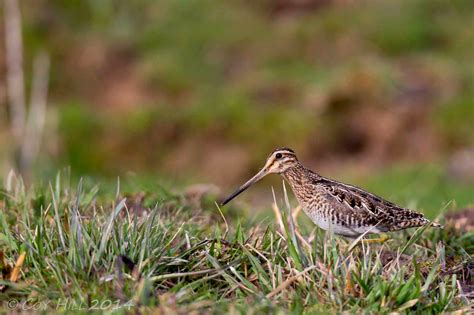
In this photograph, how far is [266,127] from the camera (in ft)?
49.7

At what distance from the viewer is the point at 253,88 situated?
630 inches

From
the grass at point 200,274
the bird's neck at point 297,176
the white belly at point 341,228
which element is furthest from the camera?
the bird's neck at point 297,176

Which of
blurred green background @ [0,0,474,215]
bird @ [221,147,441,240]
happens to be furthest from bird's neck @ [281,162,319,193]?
blurred green background @ [0,0,474,215]

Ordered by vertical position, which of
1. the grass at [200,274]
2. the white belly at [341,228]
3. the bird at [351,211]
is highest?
the bird at [351,211]

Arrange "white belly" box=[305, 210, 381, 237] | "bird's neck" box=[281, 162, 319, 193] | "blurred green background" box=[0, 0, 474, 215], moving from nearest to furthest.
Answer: "white belly" box=[305, 210, 381, 237], "bird's neck" box=[281, 162, 319, 193], "blurred green background" box=[0, 0, 474, 215]

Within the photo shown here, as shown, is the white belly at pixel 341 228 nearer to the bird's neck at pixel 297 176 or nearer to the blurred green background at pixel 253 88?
the bird's neck at pixel 297 176

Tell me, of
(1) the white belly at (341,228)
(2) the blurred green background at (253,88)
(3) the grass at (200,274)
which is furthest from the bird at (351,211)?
(2) the blurred green background at (253,88)

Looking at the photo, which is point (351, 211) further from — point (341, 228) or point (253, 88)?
point (253, 88)

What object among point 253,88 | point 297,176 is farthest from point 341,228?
point 253,88

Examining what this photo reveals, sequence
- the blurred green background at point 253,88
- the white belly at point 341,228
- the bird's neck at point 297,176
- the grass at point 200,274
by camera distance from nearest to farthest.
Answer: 1. the grass at point 200,274
2. the white belly at point 341,228
3. the bird's neck at point 297,176
4. the blurred green background at point 253,88

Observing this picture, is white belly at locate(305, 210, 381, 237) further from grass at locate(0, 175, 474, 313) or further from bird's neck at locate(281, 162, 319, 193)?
bird's neck at locate(281, 162, 319, 193)

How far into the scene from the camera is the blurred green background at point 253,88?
14.9 metres

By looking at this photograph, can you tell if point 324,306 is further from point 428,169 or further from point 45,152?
point 45,152

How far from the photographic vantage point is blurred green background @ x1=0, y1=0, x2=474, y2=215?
14.9 meters
